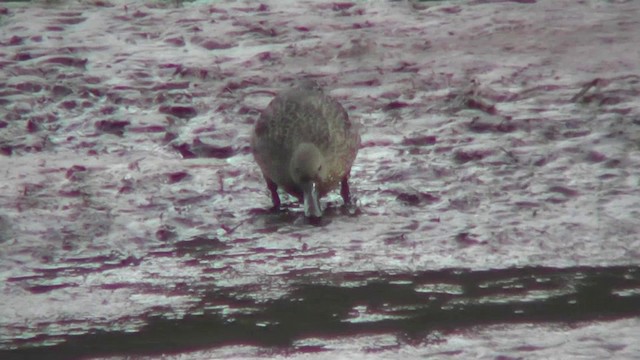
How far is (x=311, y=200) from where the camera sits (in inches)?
276

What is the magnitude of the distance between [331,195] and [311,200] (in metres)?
0.54

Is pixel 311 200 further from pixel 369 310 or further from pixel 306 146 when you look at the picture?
pixel 369 310

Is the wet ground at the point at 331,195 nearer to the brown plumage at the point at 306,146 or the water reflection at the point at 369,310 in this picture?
the water reflection at the point at 369,310

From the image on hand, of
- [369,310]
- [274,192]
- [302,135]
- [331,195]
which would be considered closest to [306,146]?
[302,135]

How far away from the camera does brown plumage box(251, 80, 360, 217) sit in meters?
7.12

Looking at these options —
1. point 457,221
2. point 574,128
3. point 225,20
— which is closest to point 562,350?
point 457,221

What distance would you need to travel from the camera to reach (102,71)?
31.5 ft

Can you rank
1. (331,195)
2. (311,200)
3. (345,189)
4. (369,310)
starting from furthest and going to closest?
(331,195) < (345,189) < (311,200) < (369,310)

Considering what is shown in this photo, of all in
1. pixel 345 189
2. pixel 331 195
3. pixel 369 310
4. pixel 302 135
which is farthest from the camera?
pixel 331 195

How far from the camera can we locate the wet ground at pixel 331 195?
18.1 feet

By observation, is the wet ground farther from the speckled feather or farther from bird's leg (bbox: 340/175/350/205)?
the speckled feather

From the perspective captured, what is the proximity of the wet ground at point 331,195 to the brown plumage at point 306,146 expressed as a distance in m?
0.16

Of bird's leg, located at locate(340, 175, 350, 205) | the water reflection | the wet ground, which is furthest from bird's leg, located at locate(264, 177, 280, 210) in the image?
the water reflection

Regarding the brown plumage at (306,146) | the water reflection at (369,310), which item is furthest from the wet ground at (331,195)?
the brown plumage at (306,146)
